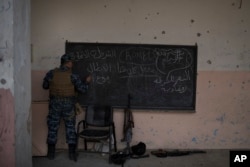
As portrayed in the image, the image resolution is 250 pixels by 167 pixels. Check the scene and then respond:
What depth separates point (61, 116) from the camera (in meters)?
5.19

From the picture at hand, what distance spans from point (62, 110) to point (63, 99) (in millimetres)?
167

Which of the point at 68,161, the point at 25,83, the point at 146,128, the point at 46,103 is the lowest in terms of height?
the point at 68,161

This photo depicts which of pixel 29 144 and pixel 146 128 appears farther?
pixel 146 128

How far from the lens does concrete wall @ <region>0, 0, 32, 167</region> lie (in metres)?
3.73

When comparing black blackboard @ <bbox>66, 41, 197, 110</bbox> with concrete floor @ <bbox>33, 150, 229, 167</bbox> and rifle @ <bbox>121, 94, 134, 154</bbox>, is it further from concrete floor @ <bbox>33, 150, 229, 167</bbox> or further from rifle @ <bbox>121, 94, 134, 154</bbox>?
concrete floor @ <bbox>33, 150, 229, 167</bbox>

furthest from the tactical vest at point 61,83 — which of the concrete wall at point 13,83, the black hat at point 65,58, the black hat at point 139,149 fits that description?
the black hat at point 139,149

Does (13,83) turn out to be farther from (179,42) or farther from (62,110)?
(179,42)

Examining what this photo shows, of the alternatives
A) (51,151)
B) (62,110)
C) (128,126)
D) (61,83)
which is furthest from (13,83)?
(128,126)

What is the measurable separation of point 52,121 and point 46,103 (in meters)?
0.45

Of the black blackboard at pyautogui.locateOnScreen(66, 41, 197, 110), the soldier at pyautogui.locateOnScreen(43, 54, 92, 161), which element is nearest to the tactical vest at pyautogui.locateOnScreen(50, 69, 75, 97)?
the soldier at pyautogui.locateOnScreen(43, 54, 92, 161)

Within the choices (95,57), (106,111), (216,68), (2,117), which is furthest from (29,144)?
(216,68)

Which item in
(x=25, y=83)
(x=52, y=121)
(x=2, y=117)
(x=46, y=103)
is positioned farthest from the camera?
(x=46, y=103)

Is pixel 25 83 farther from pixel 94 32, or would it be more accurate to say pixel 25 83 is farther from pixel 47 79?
pixel 94 32

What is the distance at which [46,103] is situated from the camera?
5469mm
